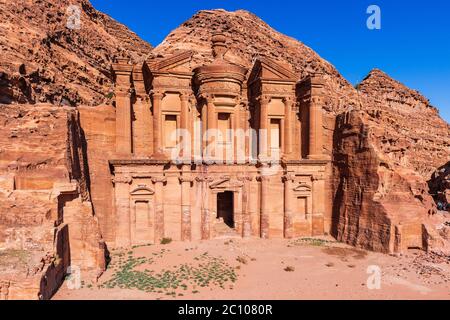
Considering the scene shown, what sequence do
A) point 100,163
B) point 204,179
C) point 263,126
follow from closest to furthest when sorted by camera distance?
point 100,163, point 204,179, point 263,126

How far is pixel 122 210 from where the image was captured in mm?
19188

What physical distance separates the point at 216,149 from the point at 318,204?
29.4ft

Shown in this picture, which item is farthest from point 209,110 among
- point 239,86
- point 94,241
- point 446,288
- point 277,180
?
point 446,288

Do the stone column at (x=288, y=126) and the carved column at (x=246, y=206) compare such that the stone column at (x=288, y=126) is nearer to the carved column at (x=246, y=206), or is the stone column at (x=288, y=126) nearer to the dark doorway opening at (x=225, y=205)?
the carved column at (x=246, y=206)

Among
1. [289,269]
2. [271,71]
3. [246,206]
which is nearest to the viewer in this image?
[289,269]

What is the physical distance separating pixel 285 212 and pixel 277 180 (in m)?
2.48

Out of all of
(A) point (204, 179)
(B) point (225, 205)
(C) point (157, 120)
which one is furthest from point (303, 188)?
(C) point (157, 120)

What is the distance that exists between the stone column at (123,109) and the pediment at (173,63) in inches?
79.8

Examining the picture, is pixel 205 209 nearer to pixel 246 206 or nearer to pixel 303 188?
pixel 246 206

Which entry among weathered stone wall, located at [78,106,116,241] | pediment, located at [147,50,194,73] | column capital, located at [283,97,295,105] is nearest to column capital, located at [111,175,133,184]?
weathered stone wall, located at [78,106,116,241]

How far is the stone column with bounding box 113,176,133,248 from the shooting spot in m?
19.0

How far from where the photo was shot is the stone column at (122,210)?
18984 mm

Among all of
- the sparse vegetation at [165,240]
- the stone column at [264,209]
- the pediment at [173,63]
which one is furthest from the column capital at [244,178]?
the pediment at [173,63]

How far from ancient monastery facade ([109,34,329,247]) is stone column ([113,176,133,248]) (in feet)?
0.31
